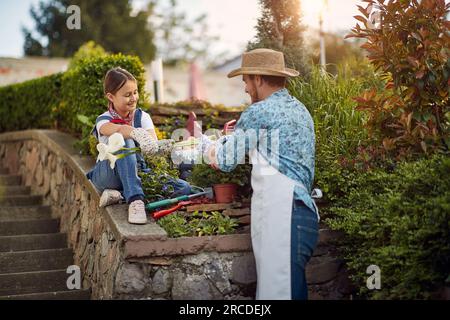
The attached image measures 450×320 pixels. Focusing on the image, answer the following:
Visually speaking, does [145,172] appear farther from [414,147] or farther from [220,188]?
[414,147]

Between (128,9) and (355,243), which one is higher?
(128,9)

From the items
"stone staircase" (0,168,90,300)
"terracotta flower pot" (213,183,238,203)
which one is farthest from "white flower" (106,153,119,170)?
"stone staircase" (0,168,90,300)

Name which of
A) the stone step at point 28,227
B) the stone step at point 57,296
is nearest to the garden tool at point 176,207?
the stone step at point 57,296

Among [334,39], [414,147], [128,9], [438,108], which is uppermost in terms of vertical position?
[128,9]

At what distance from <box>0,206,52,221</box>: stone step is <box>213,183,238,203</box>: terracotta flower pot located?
2876 millimetres

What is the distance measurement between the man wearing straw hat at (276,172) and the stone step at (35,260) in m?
2.52

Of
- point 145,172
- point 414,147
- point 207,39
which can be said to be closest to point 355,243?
point 414,147

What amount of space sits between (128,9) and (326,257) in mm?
20234

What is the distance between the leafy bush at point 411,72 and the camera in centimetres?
439

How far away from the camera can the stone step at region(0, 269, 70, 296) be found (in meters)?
5.32

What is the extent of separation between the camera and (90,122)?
244 inches

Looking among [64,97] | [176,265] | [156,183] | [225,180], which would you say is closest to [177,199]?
[156,183]

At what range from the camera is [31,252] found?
5863 mm

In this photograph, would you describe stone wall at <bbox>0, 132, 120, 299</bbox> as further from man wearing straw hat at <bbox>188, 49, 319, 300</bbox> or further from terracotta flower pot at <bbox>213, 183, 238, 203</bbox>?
man wearing straw hat at <bbox>188, 49, 319, 300</bbox>
